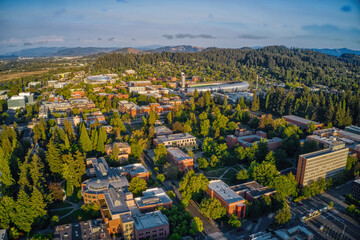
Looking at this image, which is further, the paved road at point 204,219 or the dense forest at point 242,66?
the dense forest at point 242,66

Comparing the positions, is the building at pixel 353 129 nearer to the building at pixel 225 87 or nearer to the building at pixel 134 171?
the building at pixel 134 171

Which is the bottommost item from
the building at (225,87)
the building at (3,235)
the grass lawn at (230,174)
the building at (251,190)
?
the grass lawn at (230,174)

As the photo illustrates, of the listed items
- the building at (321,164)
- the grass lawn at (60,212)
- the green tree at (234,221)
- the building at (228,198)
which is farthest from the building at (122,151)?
the building at (321,164)

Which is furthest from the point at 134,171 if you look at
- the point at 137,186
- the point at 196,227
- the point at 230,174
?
the point at 230,174

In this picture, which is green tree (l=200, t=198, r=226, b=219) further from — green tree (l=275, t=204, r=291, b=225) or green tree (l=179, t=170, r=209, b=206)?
green tree (l=275, t=204, r=291, b=225)

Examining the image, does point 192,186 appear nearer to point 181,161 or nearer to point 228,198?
point 228,198

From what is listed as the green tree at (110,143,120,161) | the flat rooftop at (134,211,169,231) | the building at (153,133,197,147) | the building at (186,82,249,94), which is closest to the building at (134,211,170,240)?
the flat rooftop at (134,211,169,231)
